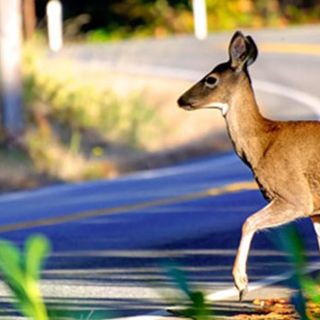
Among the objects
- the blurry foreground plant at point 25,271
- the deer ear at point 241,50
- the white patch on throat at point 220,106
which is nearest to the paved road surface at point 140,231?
the white patch on throat at point 220,106

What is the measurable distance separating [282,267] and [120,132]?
11921 millimetres

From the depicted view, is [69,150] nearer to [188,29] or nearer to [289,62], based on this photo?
[289,62]

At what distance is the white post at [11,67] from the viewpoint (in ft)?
64.8

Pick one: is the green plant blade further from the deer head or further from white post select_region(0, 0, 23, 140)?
white post select_region(0, 0, 23, 140)

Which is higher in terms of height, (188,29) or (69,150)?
(188,29)

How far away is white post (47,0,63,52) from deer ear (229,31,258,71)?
2817 centimetres

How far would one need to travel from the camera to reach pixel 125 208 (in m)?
15.1

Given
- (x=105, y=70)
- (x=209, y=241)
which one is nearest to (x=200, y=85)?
(x=209, y=241)

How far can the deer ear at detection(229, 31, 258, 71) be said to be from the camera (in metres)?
8.16

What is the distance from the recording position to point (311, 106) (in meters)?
24.8

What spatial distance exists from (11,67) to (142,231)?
7.59 metres

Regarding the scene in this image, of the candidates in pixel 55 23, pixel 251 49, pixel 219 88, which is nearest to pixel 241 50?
pixel 251 49

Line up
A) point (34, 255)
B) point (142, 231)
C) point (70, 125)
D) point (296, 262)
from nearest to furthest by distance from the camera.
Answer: point (34, 255), point (296, 262), point (142, 231), point (70, 125)

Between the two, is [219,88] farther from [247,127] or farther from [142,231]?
[142,231]
